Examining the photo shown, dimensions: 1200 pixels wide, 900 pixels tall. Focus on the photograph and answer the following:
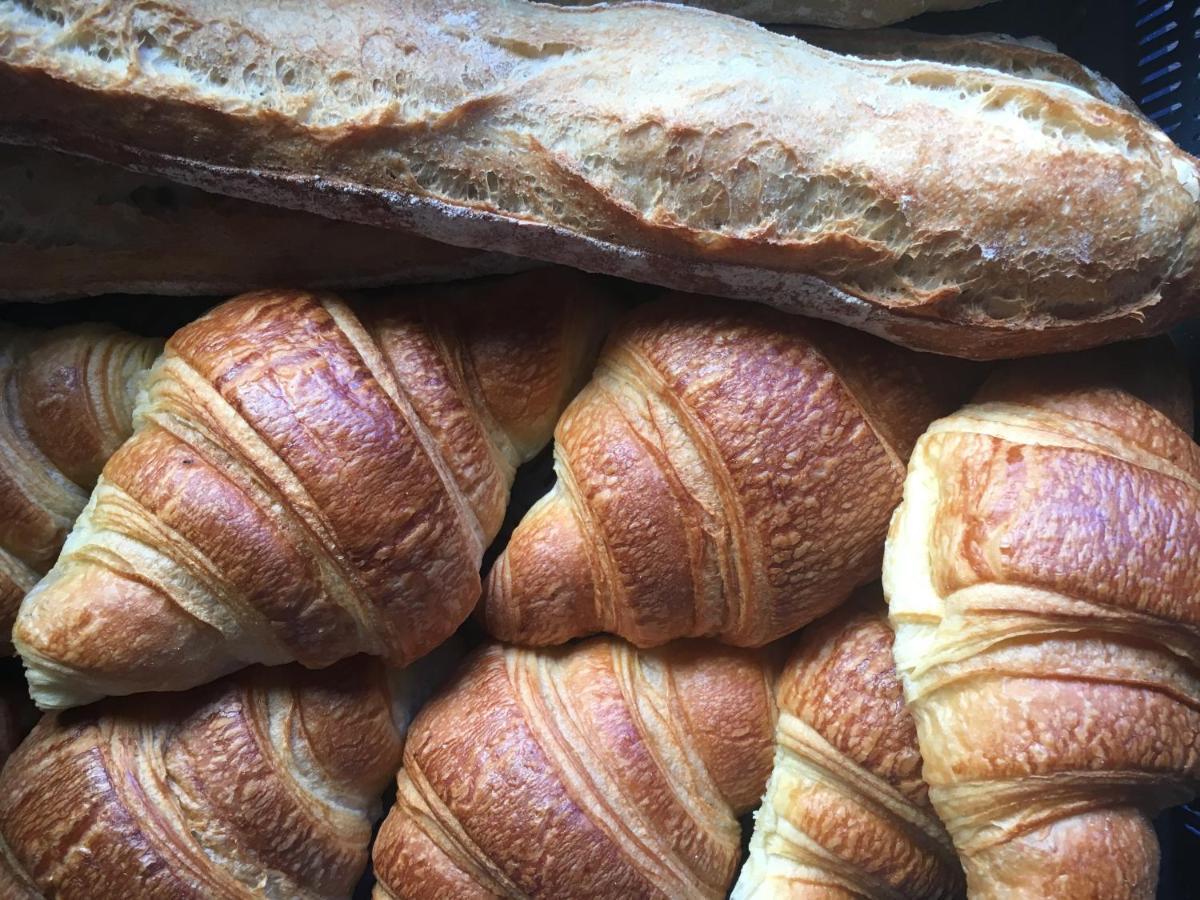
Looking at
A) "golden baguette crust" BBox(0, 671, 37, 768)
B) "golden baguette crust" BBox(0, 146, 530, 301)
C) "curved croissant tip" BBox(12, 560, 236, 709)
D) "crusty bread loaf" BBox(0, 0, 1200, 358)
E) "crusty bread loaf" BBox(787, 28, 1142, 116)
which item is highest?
"crusty bread loaf" BBox(787, 28, 1142, 116)

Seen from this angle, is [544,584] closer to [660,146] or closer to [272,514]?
[272,514]

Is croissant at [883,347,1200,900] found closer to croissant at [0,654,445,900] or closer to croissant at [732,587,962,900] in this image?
croissant at [732,587,962,900]

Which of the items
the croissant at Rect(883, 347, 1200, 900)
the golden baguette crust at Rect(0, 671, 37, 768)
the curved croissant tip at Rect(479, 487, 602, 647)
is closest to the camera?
the croissant at Rect(883, 347, 1200, 900)

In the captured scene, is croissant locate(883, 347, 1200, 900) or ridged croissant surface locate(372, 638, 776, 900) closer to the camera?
croissant locate(883, 347, 1200, 900)

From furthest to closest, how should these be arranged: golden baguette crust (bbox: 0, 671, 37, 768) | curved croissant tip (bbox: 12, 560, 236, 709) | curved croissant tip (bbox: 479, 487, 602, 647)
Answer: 1. golden baguette crust (bbox: 0, 671, 37, 768)
2. curved croissant tip (bbox: 479, 487, 602, 647)
3. curved croissant tip (bbox: 12, 560, 236, 709)

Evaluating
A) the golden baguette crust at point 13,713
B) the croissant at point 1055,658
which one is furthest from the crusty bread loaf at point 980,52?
the golden baguette crust at point 13,713

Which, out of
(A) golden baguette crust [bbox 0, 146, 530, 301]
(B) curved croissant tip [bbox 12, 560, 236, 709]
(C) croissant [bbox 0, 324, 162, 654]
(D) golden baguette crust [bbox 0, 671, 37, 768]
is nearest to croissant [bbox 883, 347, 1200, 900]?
(A) golden baguette crust [bbox 0, 146, 530, 301]

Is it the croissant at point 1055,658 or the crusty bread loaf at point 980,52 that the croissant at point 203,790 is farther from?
the crusty bread loaf at point 980,52
